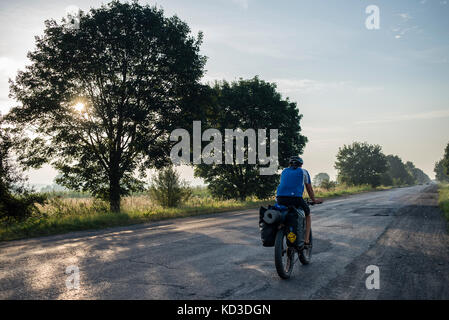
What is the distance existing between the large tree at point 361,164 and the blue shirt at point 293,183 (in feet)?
230

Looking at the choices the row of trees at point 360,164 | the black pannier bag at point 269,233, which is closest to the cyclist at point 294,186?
the black pannier bag at point 269,233

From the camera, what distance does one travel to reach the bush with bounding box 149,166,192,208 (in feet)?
58.6

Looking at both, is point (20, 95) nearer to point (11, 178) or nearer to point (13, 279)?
point (11, 178)

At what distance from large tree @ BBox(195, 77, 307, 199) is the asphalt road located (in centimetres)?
1642

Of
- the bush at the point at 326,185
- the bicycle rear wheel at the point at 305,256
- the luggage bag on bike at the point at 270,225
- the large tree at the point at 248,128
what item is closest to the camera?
the luggage bag on bike at the point at 270,225

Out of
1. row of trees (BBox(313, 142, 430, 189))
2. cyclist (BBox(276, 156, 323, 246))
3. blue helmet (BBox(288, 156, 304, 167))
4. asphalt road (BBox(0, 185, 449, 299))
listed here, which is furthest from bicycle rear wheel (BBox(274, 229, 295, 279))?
row of trees (BBox(313, 142, 430, 189))

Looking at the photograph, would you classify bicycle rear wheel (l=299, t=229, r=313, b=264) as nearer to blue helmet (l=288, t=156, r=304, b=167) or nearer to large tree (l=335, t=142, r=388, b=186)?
blue helmet (l=288, t=156, r=304, b=167)

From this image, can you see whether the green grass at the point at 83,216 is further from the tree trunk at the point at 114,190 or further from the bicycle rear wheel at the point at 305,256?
the bicycle rear wheel at the point at 305,256

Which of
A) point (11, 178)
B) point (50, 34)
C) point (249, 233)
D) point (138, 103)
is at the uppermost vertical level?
point (50, 34)

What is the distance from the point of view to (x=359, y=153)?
7288cm

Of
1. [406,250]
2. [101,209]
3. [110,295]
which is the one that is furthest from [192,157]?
[110,295]

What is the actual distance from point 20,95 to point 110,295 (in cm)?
1424

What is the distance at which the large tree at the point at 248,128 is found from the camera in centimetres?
2547

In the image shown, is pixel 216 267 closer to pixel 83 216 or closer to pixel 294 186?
pixel 294 186
